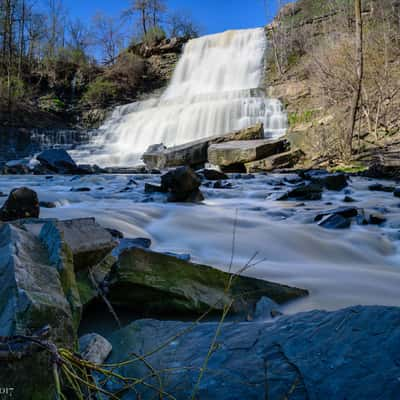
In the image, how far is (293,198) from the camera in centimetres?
622

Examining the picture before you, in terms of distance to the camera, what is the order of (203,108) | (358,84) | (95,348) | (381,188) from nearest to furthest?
(95,348)
(381,188)
(358,84)
(203,108)

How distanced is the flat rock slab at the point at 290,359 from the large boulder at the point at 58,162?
11.7 metres

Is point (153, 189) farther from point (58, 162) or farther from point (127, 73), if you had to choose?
Result: point (127, 73)

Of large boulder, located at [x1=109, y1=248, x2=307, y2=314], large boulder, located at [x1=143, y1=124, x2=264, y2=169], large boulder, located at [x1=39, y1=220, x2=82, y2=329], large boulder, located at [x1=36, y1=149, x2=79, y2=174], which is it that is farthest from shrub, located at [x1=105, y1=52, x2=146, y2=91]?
large boulder, located at [x1=39, y1=220, x2=82, y2=329]

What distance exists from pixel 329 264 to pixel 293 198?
3.38 meters

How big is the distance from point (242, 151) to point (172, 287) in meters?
10.7

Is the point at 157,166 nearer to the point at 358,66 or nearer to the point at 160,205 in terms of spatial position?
the point at 358,66

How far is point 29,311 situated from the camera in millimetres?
993

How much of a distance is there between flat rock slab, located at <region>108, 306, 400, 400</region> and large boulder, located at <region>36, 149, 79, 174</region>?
11750 mm

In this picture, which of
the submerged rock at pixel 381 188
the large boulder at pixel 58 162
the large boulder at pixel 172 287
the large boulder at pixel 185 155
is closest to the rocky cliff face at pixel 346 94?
the large boulder at pixel 185 155

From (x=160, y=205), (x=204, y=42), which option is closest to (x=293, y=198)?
(x=160, y=205)

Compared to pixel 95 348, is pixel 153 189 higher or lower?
higher

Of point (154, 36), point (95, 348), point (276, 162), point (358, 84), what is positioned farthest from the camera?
point (154, 36)

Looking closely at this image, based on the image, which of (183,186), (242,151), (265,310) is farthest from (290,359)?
(242,151)
